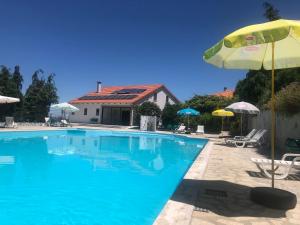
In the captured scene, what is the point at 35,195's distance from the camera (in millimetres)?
6375

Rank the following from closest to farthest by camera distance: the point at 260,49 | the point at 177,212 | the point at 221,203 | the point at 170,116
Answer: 1. the point at 177,212
2. the point at 221,203
3. the point at 260,49
4. the point at 170,116

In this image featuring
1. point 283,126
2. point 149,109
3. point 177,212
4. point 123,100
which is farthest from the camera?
point 123,100

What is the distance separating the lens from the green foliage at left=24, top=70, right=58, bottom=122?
33125 millimetres

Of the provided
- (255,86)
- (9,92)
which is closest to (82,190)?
(255,86)

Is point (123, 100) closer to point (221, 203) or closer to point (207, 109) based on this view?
point (207, 109)

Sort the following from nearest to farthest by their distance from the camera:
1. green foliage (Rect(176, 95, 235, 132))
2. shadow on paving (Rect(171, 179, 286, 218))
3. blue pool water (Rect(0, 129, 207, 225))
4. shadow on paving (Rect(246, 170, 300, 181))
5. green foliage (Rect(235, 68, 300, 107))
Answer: shadow on paving (Rect(171, 179, 286, 218)) < blue pool water (Rect(0, 129, 207, 225)) < shadow on paving (Rect(246, 170, 300, 181)) < green foliage (Rect(235, 68, 300, 107)) < green foliage (Rect(176, 95, 235, 132))

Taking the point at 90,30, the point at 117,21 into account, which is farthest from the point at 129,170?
the point at 90,30

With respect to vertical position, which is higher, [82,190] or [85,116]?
[85,116]

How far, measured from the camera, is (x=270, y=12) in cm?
2658

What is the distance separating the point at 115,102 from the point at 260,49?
31335 millimetres

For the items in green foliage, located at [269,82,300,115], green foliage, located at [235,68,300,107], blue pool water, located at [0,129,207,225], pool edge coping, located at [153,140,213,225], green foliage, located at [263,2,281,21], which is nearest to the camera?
pool edge coping, located at [153,140,213,225]

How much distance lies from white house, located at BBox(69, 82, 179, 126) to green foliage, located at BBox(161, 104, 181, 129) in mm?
3822

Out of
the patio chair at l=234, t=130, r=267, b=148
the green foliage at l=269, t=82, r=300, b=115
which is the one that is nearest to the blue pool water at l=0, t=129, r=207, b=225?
the green foliage at l=269, t=82, r=300, b=115

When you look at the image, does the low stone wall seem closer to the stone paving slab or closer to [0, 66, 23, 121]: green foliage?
the stone paving slab
